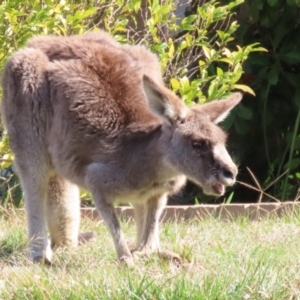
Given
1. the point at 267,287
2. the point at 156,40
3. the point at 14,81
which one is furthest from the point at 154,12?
the point at 267,287

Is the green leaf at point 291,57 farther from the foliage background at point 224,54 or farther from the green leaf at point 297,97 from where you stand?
the green leaf at point 297,97

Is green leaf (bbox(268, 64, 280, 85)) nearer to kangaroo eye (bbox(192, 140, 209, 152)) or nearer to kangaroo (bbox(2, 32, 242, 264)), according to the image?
kangaroo (bbox(2, 32, 242, 264))

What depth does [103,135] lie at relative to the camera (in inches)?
231

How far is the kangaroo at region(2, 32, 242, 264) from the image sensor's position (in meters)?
5.58

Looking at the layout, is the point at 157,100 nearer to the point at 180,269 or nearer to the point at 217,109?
the point at 217,109

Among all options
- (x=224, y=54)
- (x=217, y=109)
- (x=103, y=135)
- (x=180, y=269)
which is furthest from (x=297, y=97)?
(x=180, y=269)

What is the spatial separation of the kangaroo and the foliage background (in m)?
0.71

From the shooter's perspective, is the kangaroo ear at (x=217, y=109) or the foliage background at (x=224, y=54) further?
the foliage background at (x=224, y=54)

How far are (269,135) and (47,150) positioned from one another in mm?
3416

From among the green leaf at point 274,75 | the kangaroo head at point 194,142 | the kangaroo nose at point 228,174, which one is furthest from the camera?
the green leaf at point 274,75

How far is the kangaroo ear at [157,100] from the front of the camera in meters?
5.50

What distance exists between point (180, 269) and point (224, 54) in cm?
288

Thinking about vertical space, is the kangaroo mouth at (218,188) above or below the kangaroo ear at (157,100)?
below

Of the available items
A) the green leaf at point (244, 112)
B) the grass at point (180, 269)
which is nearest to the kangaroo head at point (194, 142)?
the grass at point (180, 269)
